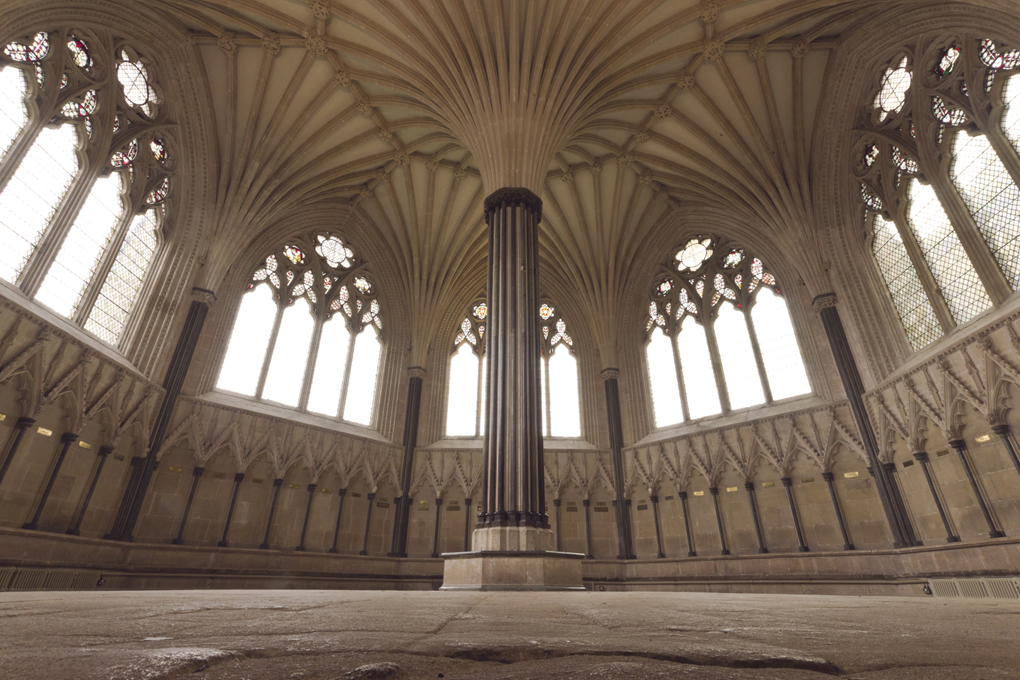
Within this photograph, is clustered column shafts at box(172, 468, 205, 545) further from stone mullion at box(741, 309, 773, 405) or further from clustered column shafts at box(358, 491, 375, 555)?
stone mullion at box(741, 309, 773, 405)

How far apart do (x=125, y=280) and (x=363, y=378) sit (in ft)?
22.5

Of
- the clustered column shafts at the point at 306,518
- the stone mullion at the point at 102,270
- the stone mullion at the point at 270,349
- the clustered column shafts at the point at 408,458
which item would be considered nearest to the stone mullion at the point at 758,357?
the clustered column shafts at the point at 408,458

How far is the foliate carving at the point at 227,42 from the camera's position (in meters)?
13.0

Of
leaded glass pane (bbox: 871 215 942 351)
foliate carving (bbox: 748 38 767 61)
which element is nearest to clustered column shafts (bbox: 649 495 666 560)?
leaded glass pane (bbox: 871 215 942 351)

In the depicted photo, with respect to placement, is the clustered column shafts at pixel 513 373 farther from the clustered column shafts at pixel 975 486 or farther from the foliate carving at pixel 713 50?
the clustered column shafts at pixel 975 486

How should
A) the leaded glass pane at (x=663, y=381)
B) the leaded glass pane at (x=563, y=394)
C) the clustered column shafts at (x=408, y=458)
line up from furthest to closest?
Answer: the leaded glass pane at (x=563, y=394) → the leaded glass pane at (x=663, y=381) → the clustered column shafts at (x=408, y=458)

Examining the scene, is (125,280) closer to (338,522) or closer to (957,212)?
(338,522)

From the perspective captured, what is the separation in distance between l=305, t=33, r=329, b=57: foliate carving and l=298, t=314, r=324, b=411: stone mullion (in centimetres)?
735

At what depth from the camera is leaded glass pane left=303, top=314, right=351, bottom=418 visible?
15.7m

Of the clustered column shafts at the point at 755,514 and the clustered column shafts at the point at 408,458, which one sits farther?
the clustered column shafts at the point at 408,458

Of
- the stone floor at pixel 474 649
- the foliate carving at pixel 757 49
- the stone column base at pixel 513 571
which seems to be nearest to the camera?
the stone floor at pixel 474 649

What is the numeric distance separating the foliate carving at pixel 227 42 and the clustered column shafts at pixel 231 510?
10.6m

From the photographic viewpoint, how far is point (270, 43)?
13.2 meters

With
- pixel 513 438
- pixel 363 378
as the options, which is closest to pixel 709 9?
pixel 513 438
